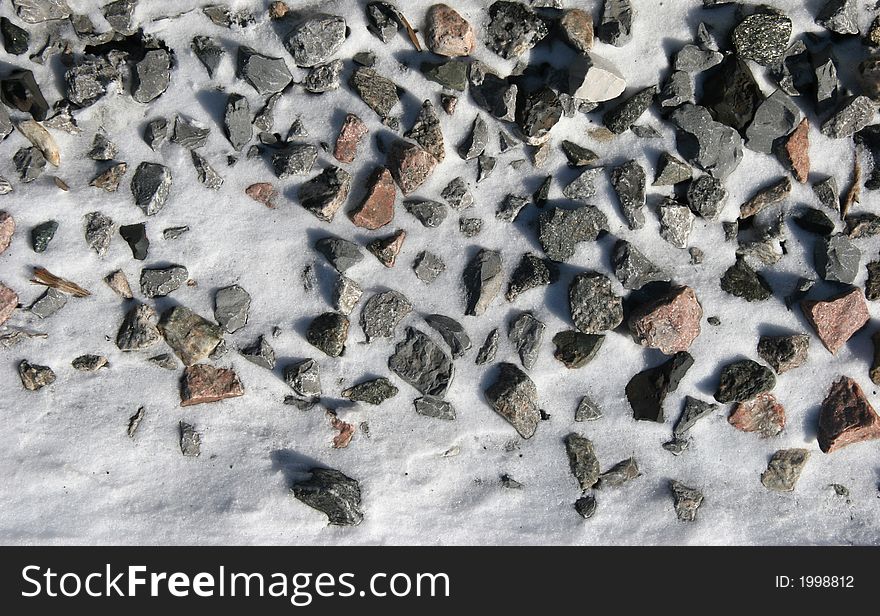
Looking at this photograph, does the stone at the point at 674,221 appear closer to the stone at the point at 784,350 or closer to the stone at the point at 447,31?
the stone at the point at 784,350

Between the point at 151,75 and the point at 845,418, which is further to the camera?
the point at 845,418

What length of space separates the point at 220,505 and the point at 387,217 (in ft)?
4.12

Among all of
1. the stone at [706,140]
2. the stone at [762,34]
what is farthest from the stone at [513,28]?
the stone at [762,34]

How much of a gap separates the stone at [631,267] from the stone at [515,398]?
0.52 meters

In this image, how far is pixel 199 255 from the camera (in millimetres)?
2264

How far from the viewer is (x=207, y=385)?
7.48ft

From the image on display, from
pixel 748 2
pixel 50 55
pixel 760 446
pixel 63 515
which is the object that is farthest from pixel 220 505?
pixel 748 2

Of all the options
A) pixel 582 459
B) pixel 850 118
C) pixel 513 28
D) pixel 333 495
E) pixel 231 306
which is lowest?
pixel 333 495

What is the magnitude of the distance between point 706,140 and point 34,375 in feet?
8.60

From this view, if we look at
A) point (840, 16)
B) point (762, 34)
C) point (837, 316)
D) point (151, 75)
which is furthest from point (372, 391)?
point (840, 16)

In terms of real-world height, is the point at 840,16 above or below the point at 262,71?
above

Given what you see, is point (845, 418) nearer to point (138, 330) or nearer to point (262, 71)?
point (262, 71)

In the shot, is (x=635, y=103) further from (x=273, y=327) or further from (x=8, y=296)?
(x=8, y=296)

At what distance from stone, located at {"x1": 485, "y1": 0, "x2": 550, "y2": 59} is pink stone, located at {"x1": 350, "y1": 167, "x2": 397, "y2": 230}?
620 mm
